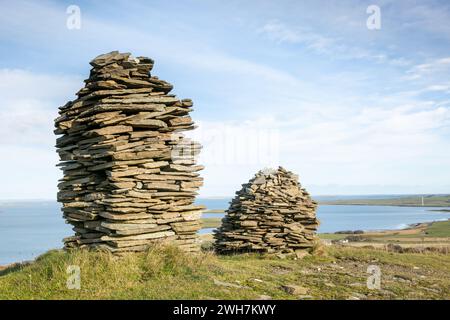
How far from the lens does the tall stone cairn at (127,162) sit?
9438 mm

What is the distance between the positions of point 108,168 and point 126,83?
2167 mm

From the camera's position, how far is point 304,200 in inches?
697

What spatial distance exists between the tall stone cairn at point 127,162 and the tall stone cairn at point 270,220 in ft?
21.1

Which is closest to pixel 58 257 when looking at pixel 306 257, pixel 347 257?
pixel 306 257

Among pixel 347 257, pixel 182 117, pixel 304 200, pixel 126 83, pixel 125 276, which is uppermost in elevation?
pixel 126 83

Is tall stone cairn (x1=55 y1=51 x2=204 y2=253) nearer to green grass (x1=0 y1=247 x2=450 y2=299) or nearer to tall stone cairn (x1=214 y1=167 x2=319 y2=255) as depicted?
green grass (x1=0 y1=247 x2=450 y2=299)

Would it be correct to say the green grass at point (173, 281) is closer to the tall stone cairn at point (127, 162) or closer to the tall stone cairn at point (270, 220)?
the tall stone cairn at point (127, 162)

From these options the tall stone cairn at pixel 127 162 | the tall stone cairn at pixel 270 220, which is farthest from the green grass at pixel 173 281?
the tall stone cairn at pixel 270 220

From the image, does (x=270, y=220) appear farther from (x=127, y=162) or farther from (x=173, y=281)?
(x=173, y=281)

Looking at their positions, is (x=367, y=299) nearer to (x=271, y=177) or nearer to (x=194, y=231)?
(x=194, y=231)

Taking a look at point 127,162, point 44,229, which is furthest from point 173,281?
point 44,229

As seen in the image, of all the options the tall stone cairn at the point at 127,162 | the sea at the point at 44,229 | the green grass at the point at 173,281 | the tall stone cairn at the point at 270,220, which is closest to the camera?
the green grass at the point at 173,281

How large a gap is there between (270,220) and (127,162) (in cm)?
850
